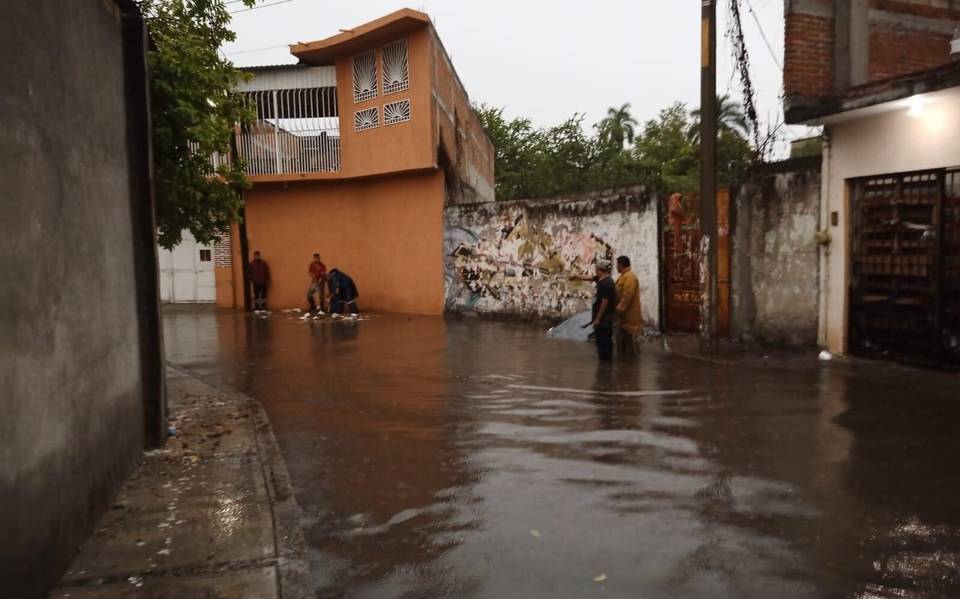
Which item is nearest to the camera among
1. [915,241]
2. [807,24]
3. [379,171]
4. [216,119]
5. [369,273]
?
[216,119]

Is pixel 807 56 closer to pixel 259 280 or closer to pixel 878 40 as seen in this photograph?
pixel 878 40

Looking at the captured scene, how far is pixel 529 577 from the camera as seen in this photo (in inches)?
155

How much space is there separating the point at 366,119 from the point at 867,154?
12.9 metres

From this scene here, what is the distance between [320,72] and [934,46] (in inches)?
571

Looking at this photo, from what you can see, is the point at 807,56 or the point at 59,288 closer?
the point at 59,288

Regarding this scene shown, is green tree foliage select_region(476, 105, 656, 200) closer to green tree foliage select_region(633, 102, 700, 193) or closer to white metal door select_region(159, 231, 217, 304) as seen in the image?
green tree foliage select_region(633, 102, 700, 193)

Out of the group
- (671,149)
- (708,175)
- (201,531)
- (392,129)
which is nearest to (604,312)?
(708,175)

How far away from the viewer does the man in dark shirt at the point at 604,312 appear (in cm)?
1062

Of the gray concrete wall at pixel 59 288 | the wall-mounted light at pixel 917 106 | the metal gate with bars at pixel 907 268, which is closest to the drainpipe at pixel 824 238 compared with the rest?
the metal gate with bars at pixel 907 268

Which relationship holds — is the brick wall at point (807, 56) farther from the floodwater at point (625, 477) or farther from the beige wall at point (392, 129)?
the beige wall at point (392, 129)

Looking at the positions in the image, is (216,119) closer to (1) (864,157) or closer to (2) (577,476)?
(2) (577,476)

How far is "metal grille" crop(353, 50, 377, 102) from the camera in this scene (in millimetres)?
19656

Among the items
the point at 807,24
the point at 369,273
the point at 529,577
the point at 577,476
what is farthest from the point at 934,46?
the point at 369,273

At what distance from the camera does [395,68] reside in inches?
750
